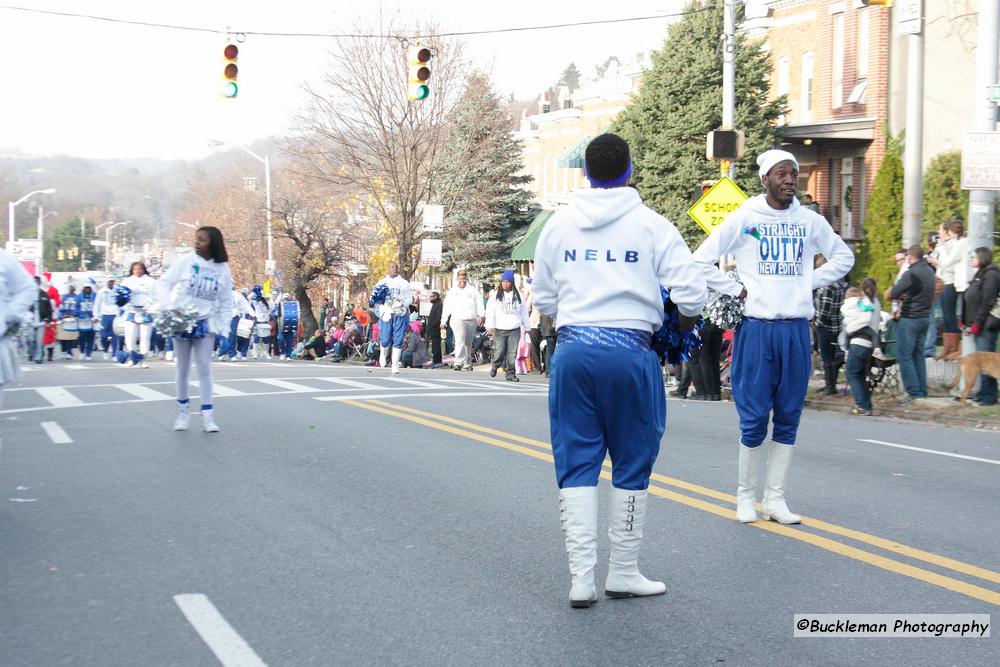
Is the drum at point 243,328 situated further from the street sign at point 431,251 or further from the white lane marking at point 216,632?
the white lane marking at point 216,632

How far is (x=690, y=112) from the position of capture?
32.6 meters

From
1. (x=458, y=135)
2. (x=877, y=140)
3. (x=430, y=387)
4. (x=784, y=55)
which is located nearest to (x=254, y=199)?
(x=458, y=135)

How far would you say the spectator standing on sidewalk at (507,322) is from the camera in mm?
22000

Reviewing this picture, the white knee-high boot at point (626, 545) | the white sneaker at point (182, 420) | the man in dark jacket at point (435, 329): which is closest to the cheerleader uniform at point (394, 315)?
the man in dark jacket at point (435, 329)

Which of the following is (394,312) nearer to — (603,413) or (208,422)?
(208,422)

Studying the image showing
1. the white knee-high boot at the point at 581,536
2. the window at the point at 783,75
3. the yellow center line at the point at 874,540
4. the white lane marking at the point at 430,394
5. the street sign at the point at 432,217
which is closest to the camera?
the white knee-high boot at the point at 581,536

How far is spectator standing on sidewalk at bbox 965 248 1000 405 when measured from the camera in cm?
1506

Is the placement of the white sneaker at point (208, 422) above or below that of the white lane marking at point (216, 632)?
above

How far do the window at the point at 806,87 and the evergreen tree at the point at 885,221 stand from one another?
21.2 ft

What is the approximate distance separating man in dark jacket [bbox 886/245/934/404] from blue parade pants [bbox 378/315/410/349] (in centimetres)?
986

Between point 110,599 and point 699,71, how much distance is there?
28910 millimetres

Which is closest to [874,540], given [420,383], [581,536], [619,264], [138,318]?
[581,536]

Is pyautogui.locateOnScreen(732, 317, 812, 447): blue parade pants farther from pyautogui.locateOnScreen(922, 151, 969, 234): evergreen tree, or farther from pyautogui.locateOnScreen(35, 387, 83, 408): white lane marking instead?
pyautogui.locateOnScreen(922, 151, 969, 234): evergreen tree

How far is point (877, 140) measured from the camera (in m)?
30.6
